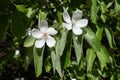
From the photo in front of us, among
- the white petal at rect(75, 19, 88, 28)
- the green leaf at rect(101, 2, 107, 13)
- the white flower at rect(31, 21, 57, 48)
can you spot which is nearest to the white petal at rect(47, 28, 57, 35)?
the white flower at rect(31, 21, 57, 48)

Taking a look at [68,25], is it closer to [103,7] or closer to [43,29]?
[43,29]

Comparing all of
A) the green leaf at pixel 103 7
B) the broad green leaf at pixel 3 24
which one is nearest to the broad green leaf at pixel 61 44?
the broad green leaf at pixel 3 24

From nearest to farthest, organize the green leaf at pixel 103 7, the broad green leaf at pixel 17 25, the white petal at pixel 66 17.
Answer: the broad green leaf at pixel 17 25 → the white petal at pixel 66 17 → the green leaf at pixel 103 7

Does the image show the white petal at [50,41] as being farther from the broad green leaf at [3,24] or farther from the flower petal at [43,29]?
the broad green leaf at [3,24]

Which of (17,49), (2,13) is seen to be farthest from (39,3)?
(17,49)

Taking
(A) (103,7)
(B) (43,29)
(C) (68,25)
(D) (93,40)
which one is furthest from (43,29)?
(A) (103,7)

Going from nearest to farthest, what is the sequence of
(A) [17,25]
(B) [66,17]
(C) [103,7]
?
(A) [17,25]
(B) [66,17]
(C) [103,7]

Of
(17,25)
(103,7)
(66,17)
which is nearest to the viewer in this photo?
(17,25)

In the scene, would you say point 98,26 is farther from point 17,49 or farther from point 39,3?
point 17,49
